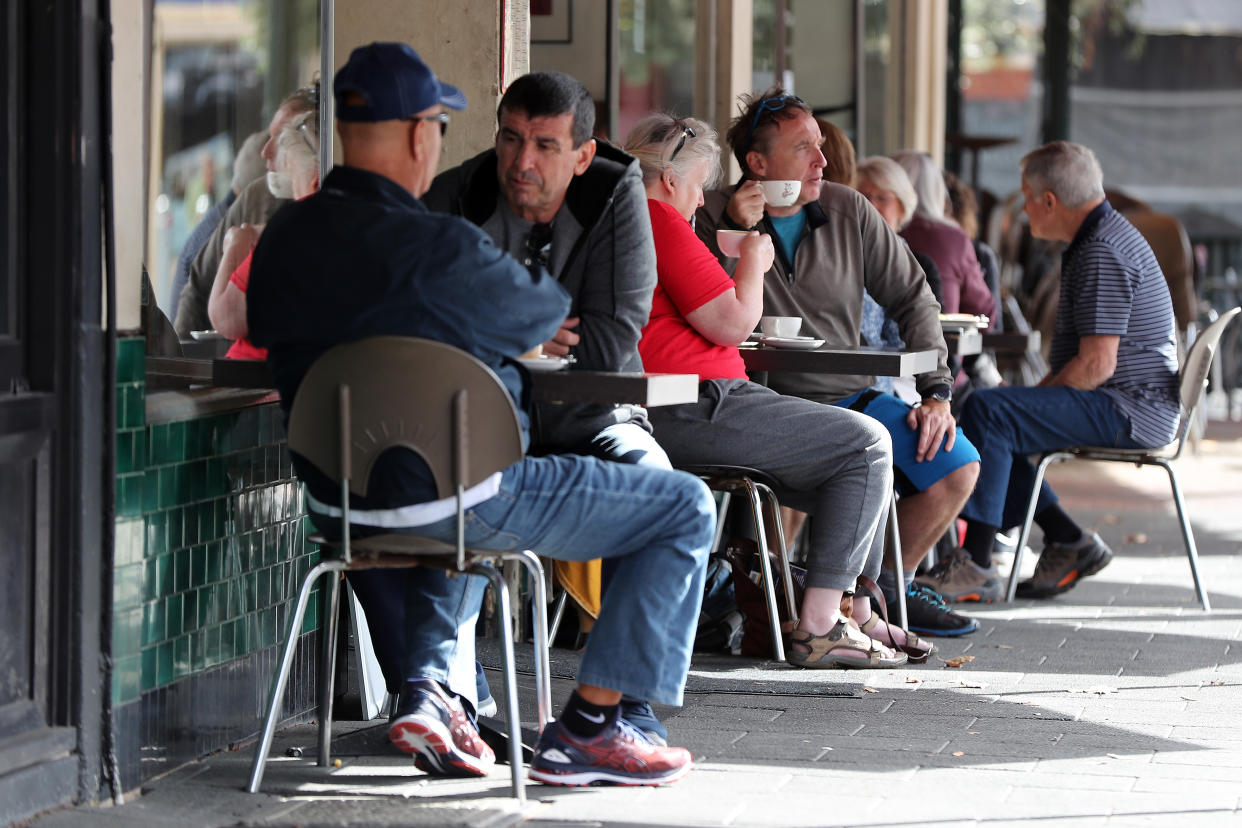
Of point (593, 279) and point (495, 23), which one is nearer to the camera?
point (593, 279)

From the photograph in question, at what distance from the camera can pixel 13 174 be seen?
3350 mm

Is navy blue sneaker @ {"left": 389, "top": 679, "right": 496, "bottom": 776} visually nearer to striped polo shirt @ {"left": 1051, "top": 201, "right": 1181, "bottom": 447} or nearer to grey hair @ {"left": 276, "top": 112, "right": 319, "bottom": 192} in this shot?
grey hair @ {"left": 276, "top": 112, "right": 319, "bottom": 192}

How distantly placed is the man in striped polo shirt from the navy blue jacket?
3.00 metres

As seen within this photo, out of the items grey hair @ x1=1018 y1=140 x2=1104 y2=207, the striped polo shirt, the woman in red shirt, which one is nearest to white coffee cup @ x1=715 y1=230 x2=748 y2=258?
the woman in red shirt

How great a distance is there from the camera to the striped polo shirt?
597cm

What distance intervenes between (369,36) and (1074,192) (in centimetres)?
263

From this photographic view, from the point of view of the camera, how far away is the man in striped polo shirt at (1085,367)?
5988mm

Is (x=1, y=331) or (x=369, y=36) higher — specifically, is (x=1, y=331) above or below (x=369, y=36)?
below

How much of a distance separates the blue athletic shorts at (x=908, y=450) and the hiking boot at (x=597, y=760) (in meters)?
1.94

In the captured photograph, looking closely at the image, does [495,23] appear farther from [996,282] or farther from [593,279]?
[996,282]

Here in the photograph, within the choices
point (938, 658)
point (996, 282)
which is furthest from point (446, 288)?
point (996, 282)

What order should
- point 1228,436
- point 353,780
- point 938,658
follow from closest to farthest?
point 353,780 → point 938,658 → point 1228,436

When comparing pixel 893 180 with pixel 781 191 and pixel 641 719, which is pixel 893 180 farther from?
pixel 641 719

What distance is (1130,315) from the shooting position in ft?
19.7
